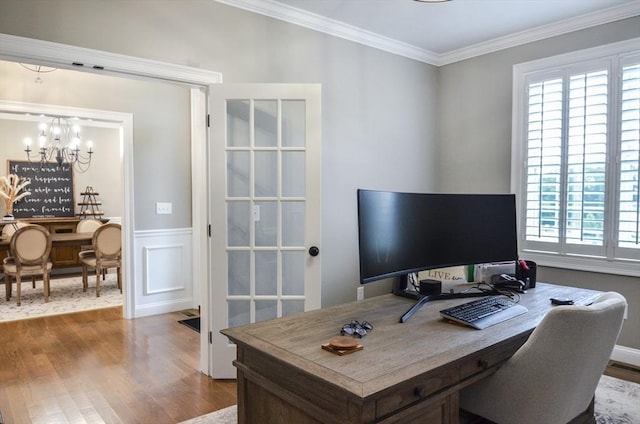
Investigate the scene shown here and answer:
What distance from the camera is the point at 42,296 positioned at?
5.89m

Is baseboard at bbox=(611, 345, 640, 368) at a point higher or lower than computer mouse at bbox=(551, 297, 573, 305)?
lower

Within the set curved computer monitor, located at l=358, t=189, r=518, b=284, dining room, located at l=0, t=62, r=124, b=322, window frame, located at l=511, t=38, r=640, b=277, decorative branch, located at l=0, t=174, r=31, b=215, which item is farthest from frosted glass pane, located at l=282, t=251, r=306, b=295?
decorative branch, located at l=0, t=174, r=31, b=215

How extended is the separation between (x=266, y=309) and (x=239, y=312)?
0.64 feet

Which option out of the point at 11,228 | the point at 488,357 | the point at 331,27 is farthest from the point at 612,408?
the point at 11,228

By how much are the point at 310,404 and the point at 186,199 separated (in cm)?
423

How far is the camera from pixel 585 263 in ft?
11.9

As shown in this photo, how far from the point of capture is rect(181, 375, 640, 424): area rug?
8.50 feet

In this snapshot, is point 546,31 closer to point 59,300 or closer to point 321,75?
point 321,75

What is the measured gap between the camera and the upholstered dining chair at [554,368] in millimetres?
1602

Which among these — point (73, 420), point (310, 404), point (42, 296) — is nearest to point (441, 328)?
point (310, 404)

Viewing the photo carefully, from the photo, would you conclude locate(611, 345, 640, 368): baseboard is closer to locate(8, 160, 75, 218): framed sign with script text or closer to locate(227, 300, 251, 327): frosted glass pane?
locate(227, 300, 251, 327): frosted glass pane

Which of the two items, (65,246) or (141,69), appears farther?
(65,246)

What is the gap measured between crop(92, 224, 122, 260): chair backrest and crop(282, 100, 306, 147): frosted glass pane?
3.60 meters

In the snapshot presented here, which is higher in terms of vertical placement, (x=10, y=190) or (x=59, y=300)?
(x=10, y=190)
